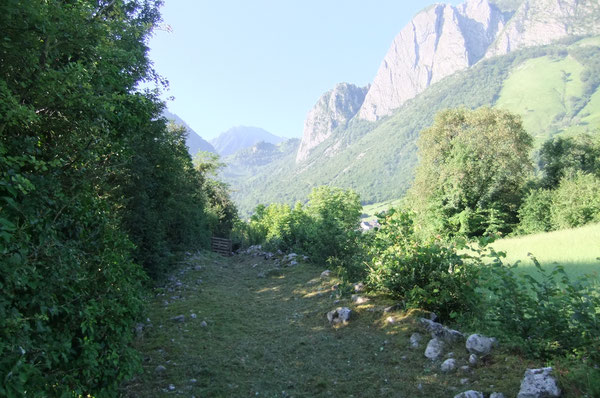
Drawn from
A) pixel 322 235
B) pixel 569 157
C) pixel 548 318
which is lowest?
pixel 548 318

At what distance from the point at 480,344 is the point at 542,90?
19652cm

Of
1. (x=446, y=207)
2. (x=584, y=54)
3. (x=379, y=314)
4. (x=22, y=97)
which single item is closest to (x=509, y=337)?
(x=379, y=314)

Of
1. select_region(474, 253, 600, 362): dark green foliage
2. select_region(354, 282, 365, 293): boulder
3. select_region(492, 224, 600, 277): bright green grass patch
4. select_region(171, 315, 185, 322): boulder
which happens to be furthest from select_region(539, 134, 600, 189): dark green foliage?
select_region(171, 315, 185, 322): boulder

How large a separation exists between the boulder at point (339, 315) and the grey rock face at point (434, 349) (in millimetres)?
2075

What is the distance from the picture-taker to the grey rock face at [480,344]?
4.24 m

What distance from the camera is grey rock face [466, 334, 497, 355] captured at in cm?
424

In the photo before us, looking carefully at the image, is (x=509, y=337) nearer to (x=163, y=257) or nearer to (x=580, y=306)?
(x=580, y=306)

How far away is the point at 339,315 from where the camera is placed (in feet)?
22.3

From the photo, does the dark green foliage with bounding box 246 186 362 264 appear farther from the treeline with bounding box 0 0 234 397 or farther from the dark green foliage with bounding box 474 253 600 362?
the treeline with bounding box 0 0 234 397

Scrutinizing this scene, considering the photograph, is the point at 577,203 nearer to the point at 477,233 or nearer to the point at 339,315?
the point at 477,233

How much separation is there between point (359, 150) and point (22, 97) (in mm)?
194437

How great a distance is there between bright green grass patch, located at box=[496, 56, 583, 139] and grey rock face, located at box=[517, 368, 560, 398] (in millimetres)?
153003

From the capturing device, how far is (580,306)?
3480mm

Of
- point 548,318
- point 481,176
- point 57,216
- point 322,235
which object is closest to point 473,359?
point 548,318
